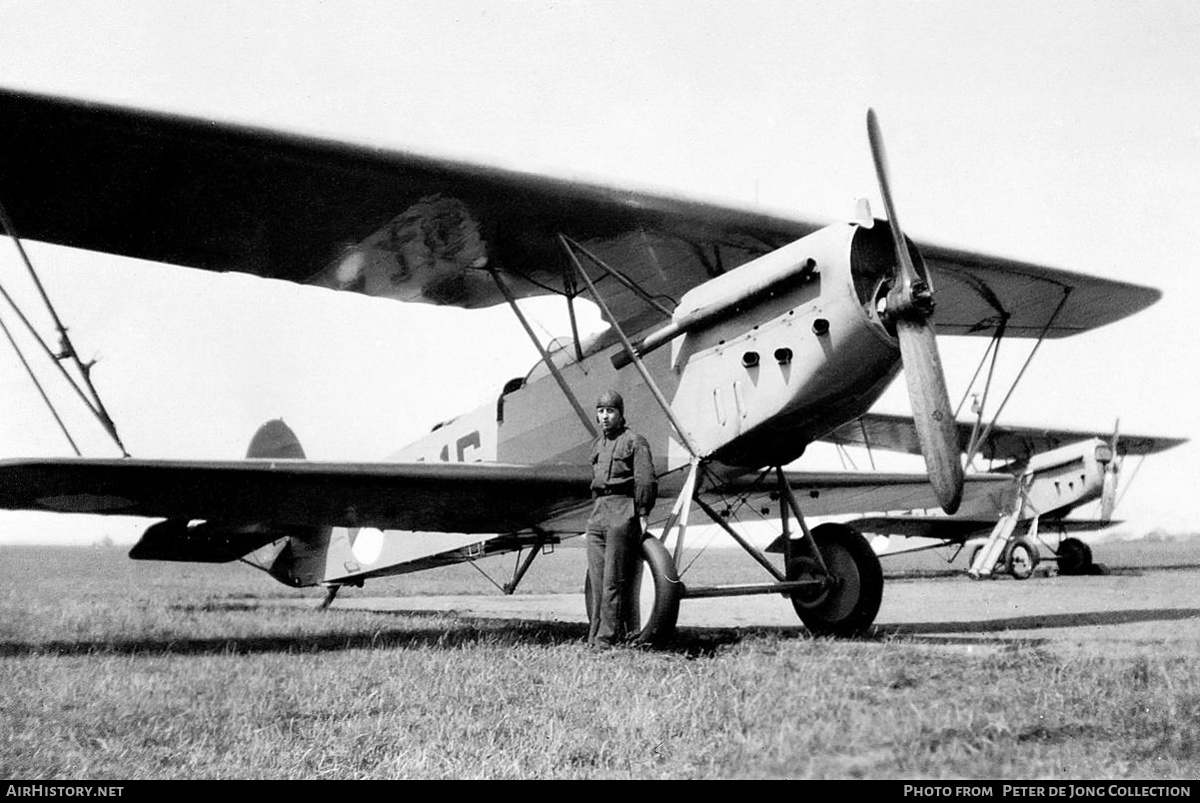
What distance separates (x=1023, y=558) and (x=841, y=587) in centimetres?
1549

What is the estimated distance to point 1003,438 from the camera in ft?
76.1

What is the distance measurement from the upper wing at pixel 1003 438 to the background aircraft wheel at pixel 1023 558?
2513 millimetres

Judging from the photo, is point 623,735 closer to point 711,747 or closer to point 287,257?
point 711,747

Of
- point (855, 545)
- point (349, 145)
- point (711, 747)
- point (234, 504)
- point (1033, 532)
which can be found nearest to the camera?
point (711, 747)

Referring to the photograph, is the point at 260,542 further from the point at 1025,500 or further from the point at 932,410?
the point at 1025,500

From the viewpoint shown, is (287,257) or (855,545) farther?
(287,257)

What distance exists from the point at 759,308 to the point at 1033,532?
16456 millimetres

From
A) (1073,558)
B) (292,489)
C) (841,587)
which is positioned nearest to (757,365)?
(841,587)

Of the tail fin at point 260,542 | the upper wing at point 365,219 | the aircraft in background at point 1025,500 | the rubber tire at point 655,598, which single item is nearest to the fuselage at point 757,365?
the upper wing at point 365,219

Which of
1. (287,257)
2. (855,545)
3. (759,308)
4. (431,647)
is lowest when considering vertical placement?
(431,647)

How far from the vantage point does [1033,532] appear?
67.0 ft

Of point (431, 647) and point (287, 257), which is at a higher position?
point (287, 257)
